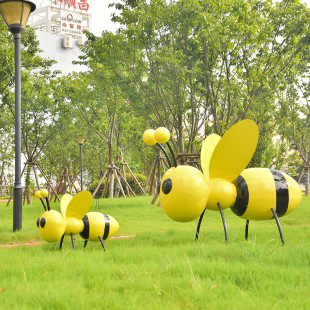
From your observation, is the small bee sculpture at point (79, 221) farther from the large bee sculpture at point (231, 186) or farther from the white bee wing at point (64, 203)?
the large bee sculpture at point (231, 186)

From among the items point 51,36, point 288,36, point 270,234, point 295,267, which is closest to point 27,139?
point 288,36

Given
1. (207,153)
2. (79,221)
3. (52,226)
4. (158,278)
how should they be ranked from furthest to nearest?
(207,153) → (79,221) → (52,226) → (158,278)

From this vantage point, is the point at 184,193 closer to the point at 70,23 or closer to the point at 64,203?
the point at 64,203

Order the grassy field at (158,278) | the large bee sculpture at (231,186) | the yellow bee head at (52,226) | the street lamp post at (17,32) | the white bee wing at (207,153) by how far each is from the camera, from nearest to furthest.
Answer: the grassy field at (158,278) → the yellow bee head at (52,226) → the large bee sculpture at (231,186) → the white bee wing at (207,153) → the street lamp post at (17,32)

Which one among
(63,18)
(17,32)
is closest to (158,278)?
(17,32)

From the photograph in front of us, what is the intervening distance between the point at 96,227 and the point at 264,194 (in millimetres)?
2182

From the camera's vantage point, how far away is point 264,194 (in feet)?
16.4

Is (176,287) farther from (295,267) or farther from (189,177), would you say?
(189,177)

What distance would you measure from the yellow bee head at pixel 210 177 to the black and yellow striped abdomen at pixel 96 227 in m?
0.75

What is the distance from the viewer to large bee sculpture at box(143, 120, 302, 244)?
15.9ft

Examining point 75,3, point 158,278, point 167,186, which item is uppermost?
point 75,3

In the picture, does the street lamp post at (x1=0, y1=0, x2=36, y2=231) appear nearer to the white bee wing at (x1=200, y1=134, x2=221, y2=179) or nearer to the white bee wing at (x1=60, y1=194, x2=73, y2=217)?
the white bee wing at (x1=60, y1=194, x2=73, y2=217)

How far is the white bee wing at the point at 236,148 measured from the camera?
5.02 meters

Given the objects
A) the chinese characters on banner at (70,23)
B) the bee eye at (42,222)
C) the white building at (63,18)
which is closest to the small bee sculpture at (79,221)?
the bee eye at (42,222)
